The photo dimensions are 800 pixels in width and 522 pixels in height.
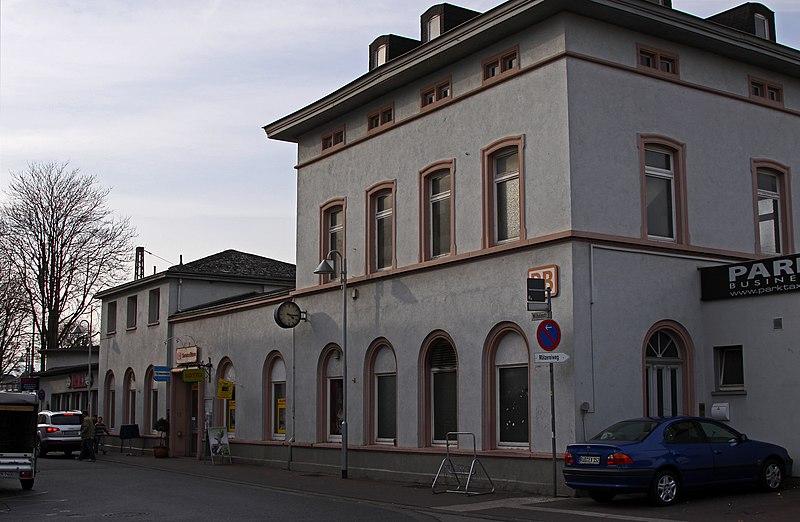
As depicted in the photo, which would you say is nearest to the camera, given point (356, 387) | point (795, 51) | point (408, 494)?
point (408, 494)

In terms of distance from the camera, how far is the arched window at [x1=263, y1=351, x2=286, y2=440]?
99.1 ft

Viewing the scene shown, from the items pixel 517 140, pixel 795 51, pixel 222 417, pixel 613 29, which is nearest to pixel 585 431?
pixel 517 140

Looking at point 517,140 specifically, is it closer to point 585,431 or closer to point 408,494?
point 585,431

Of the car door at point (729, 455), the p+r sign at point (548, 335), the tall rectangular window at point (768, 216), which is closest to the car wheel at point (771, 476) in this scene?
the car door at point (729, 455)

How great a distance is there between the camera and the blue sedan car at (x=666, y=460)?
1596 centimetres

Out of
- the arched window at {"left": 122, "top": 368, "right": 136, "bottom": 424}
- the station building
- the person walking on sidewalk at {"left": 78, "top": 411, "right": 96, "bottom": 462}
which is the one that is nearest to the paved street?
the station building

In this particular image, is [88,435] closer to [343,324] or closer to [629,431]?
[343,324]

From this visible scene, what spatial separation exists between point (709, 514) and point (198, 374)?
22886 millimetres

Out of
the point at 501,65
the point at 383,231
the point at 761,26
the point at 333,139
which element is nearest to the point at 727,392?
the point at 501,65

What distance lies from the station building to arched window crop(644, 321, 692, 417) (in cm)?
5

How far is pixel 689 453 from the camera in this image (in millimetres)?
16469

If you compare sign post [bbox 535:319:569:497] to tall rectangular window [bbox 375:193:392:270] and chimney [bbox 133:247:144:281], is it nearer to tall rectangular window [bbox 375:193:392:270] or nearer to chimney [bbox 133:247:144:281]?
tall rectangular window [bbox 375:193:392:270]

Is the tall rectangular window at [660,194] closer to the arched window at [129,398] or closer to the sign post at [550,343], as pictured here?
the sign post at [550,343]

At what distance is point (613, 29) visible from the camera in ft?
68.4
